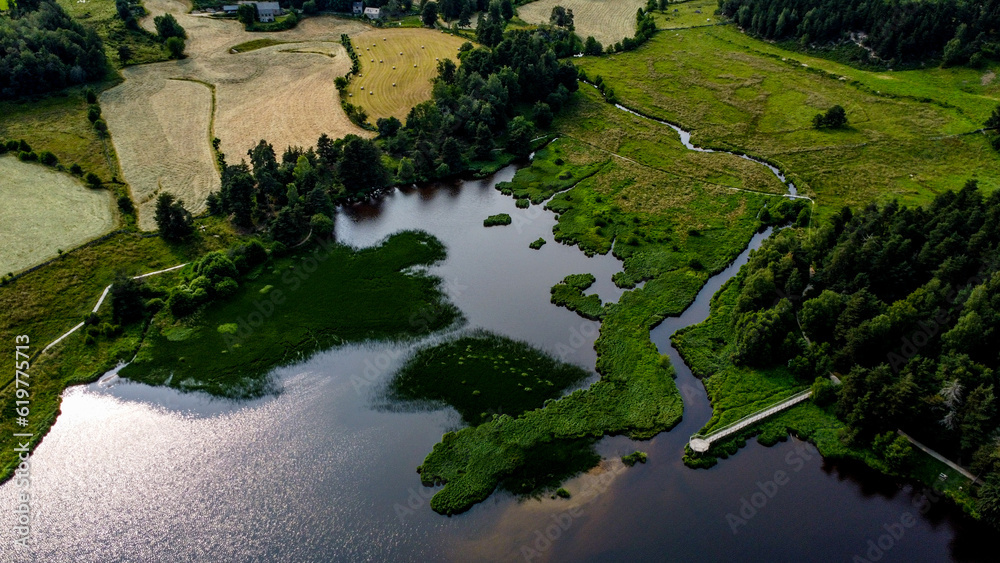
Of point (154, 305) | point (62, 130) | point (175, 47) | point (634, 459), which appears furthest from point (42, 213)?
point (634, 459)

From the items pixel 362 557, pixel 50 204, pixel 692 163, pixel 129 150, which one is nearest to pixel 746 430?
pixel 362 557

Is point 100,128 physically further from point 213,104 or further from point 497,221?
point 497,221

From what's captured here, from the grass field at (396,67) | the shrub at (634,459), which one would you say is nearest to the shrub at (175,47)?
the grass field at (396,67)

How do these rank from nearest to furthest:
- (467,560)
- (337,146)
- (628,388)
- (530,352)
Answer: (467,560), (628,388), (530,352), (337,146)

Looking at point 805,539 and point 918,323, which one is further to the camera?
point 918,323

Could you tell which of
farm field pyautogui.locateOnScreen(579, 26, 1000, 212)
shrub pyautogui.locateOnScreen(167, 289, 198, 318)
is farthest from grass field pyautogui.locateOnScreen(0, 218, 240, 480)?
farm field pyautogui.locateOnScreen(579, 26, 1000, 212)

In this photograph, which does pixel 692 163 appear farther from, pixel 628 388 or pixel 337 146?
pixel 337 146

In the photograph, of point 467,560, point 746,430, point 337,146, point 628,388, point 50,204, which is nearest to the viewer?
point 467,560

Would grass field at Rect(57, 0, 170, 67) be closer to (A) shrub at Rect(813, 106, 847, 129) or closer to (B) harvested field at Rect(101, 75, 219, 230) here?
(B) harvested field at Rect(101, 75, 219, 230)
